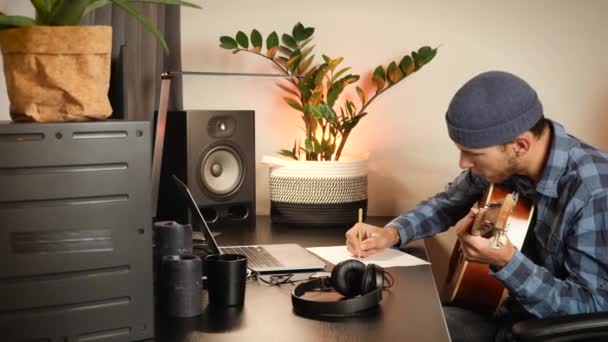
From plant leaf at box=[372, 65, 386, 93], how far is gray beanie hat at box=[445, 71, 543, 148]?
946mm

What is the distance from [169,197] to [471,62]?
1186 millimetres

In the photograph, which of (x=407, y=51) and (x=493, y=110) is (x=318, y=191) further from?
(x=493, y=110)

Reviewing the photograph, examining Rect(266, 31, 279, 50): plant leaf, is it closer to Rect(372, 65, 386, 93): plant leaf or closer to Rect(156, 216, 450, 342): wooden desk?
Rect(372, 65, 386, 93): plant leaf

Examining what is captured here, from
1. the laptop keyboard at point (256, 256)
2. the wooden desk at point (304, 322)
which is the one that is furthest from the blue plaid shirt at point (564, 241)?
the laptop keyboard at point (256, 256)

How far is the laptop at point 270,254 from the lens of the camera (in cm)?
187

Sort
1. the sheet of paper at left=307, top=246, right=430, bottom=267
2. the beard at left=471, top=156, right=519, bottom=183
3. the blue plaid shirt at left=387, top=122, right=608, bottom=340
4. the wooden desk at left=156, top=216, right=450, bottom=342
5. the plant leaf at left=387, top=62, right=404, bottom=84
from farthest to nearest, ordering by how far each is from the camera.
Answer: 1. the plant leaf at left=387, top=62, right=404, bottom=84
2. the sheet of paper at left=307, top=246, right=430, bottom=267
3. the beard at left=471, top=156, right=519, bottom=183
4. the blue plaid shirt at left=387, top=122, right=608, bottom=340
5. the wooden desk at left=156, top=216, right=450, bottom=342

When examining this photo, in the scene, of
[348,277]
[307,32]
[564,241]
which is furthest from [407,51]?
[348,277]

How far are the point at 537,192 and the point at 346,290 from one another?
1.93 feet

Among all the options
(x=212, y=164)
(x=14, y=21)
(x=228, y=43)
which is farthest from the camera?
(x=228, y=43)

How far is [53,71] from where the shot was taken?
126cm

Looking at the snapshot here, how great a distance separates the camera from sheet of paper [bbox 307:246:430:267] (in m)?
2.09

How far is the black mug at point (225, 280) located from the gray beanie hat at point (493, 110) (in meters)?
0.64

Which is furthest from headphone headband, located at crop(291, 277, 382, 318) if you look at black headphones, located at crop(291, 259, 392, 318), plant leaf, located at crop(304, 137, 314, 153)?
plant leaf, located at crop(304, 137, 314, 153)

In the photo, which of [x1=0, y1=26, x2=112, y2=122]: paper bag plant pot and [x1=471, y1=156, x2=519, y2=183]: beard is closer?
[x1=0, y1=26, x2=112, y2=122]: paper bag plant pot
